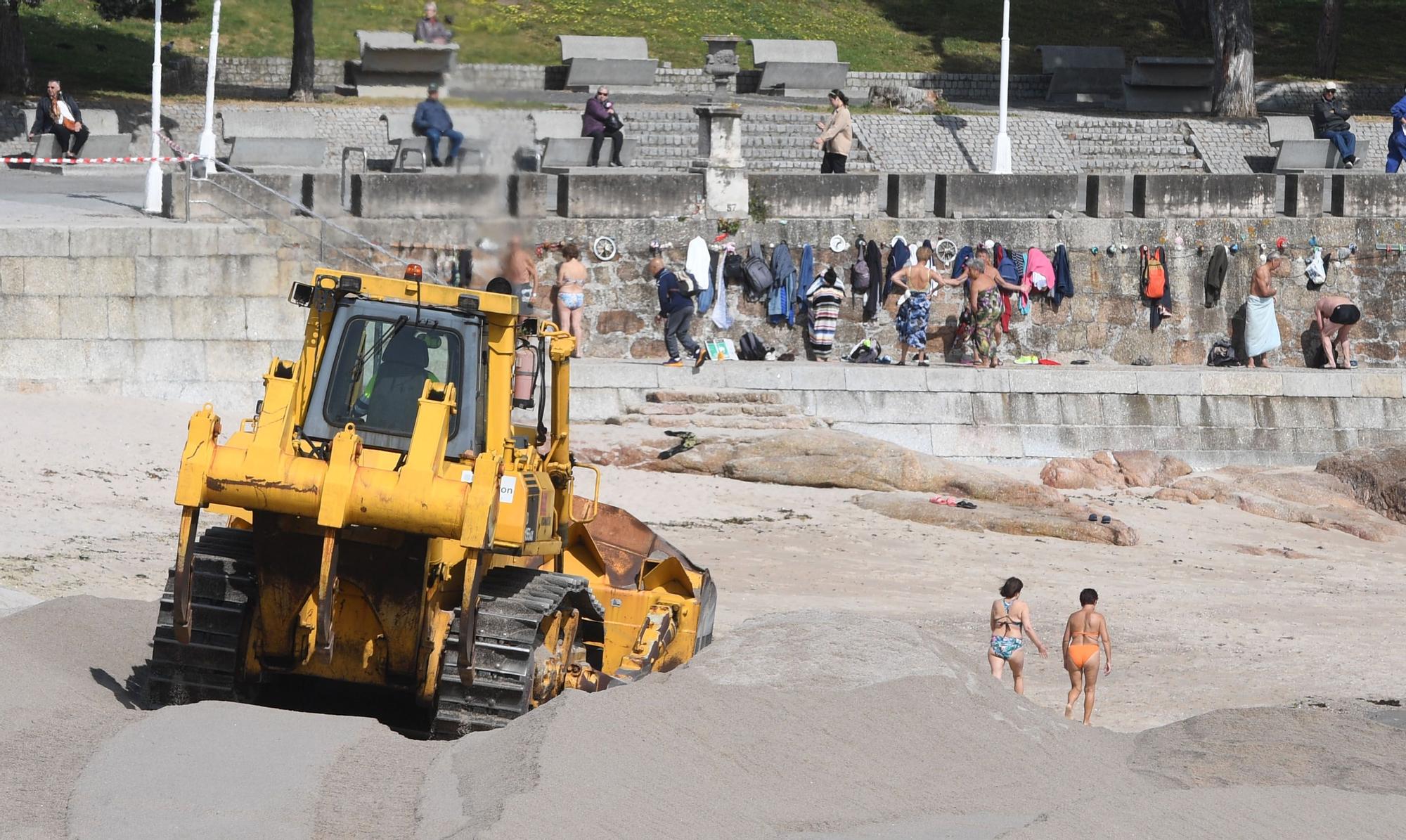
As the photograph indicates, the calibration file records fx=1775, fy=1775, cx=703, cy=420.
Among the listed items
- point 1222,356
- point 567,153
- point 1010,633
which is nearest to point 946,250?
point 1222,356

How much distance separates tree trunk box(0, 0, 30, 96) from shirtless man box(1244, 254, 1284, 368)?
19327 millimetres

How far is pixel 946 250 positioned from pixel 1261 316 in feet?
13.6

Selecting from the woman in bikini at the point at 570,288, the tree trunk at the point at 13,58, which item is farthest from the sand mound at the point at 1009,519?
the tree trunk at the point at 13,58

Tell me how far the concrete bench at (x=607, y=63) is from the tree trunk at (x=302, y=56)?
4.30 meters

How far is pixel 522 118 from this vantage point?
11328 mm

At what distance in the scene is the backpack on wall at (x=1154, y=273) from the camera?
2211 centimetres

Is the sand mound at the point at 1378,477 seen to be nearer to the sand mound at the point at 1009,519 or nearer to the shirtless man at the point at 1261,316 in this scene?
the shirtless man at the point at 1261,316

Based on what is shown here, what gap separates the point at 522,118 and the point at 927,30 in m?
29.6

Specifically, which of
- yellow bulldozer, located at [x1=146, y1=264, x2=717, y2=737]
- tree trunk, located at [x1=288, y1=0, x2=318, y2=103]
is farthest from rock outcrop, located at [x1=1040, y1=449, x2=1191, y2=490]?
tree trunk, located at [x1=288, y1=0, x2=318, y2=103]

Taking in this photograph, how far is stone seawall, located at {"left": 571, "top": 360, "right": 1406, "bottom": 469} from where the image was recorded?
772 inches

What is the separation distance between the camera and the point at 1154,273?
72.5ft

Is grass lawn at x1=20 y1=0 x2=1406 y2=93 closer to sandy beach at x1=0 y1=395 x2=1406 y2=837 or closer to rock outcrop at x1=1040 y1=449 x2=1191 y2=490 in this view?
rock outcrop at x1=1040 y1=449 x2=1191 y2=490

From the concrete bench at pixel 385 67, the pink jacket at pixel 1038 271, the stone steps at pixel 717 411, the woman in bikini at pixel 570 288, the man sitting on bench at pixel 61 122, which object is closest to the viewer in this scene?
the stone steps at pixel 717 411

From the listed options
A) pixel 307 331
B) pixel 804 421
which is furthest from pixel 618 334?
pixel 307 331
